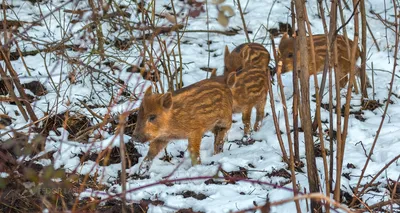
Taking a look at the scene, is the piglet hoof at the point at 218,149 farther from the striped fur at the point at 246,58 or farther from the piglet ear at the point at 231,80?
the striped fur at the point at 246,58

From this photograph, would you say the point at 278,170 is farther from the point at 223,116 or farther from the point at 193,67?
the point at 193,67

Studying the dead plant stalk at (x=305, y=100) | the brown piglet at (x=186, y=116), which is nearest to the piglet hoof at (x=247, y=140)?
the brown piglet at (x=186, y=116)

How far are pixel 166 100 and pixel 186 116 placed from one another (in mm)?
286

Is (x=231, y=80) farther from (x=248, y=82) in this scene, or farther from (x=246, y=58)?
(x=246, y=58)

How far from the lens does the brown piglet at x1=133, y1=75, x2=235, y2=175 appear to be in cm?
506

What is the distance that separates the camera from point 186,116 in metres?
5.31

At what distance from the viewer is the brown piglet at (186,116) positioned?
5.06m

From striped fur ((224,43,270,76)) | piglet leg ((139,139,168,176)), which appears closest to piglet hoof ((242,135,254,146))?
piglet leg ((139,139,168,176))

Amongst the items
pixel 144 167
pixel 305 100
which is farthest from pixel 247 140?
pixel 305 100

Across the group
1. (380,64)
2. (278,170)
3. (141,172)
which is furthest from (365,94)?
(141,172)

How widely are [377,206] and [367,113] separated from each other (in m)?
2.36

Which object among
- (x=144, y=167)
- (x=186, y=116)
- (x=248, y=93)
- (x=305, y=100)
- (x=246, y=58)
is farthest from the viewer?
(x=246, y=58)

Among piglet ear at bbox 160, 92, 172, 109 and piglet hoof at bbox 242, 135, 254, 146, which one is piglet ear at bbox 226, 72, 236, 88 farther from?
piglet ear at bbox 160, 92, 172, 109

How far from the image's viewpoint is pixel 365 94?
628cm
